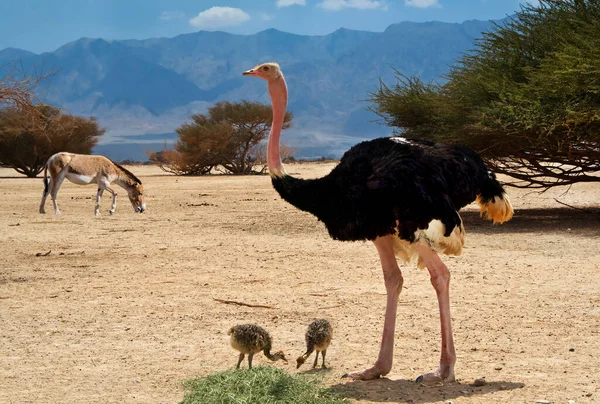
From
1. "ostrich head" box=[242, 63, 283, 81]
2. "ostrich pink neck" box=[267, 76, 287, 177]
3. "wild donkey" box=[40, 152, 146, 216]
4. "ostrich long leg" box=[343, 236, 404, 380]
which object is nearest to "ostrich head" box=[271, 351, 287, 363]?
"ostrich long leg" box=[343, 236, 404, 380]

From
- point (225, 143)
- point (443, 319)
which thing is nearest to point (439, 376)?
point (443, 319)

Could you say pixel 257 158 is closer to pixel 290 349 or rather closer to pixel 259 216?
pixel 259 216

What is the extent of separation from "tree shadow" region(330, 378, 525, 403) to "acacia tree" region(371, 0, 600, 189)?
739 cm

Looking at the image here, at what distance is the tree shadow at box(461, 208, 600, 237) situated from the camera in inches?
511

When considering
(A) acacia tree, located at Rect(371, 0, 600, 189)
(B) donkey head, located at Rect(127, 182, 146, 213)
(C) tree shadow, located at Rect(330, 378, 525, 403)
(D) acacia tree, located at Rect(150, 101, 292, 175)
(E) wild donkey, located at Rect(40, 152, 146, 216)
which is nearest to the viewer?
(C) tree shadow, located at Rect(330, 378, 525, 403)

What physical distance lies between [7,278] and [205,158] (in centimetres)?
2515

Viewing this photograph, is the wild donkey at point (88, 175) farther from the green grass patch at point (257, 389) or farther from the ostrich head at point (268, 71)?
the green grass patch at point (257, 389)

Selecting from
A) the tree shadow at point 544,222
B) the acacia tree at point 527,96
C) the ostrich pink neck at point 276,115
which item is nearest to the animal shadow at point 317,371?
the ostrich pink neck at point 276,115

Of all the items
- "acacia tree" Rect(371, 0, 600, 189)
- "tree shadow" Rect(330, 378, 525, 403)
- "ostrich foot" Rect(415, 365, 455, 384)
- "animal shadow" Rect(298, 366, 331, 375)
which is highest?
"acacia tree" Rect(371, 0, 600, 189)

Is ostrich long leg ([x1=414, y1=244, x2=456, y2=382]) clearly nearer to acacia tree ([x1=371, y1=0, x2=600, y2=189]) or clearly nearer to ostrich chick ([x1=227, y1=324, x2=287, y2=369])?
ostrich chick ([x1=227, y1=324, x2=287, y2=369])

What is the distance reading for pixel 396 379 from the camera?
17.5ft

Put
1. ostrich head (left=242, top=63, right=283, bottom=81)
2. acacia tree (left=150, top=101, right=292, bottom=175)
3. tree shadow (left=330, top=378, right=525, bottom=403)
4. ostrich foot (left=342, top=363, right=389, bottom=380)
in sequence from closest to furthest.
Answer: tree shadow (left=330, top=378, right=525, bottom=403) → ostrich foot (left=342, top=363, right=389, bottom=380) → ostrich head (left=242, top=63, right=283, bottom=81) → acacia tree (left=150, top=101, right=292, bottom=175)

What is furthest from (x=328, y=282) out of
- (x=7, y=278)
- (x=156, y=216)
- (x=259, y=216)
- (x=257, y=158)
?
(x=257, y=158)

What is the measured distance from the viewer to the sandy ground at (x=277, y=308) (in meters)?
5.31
